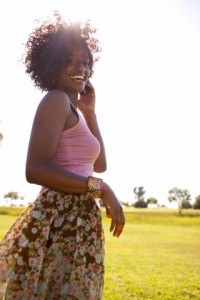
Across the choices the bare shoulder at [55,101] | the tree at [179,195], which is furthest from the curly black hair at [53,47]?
the tree at [179,195]

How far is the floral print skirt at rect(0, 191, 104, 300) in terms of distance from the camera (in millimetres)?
2404

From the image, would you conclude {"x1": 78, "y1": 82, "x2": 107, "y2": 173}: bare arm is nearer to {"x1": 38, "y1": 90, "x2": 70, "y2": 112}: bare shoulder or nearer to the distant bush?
{"x1": 38, "y1": 90, "x2": 70, "y2": 112}: bare shoulder

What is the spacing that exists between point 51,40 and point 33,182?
3.83 ft

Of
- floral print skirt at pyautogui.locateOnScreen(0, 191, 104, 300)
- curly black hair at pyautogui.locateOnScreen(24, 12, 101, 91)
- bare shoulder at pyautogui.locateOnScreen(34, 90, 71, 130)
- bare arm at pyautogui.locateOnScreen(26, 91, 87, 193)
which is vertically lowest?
floral print skirt at pyautogui.locateOnScreen(0, 191, 104, 300)

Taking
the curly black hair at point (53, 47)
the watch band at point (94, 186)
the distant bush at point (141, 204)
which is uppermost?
the distant bush at point (141, 204)

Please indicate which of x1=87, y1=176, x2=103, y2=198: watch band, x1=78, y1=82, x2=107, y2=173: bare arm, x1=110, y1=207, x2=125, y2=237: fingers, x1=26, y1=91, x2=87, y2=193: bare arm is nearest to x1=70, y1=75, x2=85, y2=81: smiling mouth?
x1=26, y1=91, x2=87, y2=193: bare arm

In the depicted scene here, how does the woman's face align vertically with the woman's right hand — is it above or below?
above

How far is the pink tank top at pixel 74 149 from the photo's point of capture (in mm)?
2631

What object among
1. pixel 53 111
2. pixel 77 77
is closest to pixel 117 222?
pixel 53 111

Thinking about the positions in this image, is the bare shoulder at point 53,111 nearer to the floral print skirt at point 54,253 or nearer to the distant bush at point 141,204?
the floral print skirt at point 54,253

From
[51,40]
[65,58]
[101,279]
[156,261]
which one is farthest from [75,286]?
[156,261]

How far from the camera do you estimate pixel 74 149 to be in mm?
2660

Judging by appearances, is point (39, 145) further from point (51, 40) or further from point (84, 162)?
point (51, 40)

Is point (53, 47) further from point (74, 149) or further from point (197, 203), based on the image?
point (197, 203)
